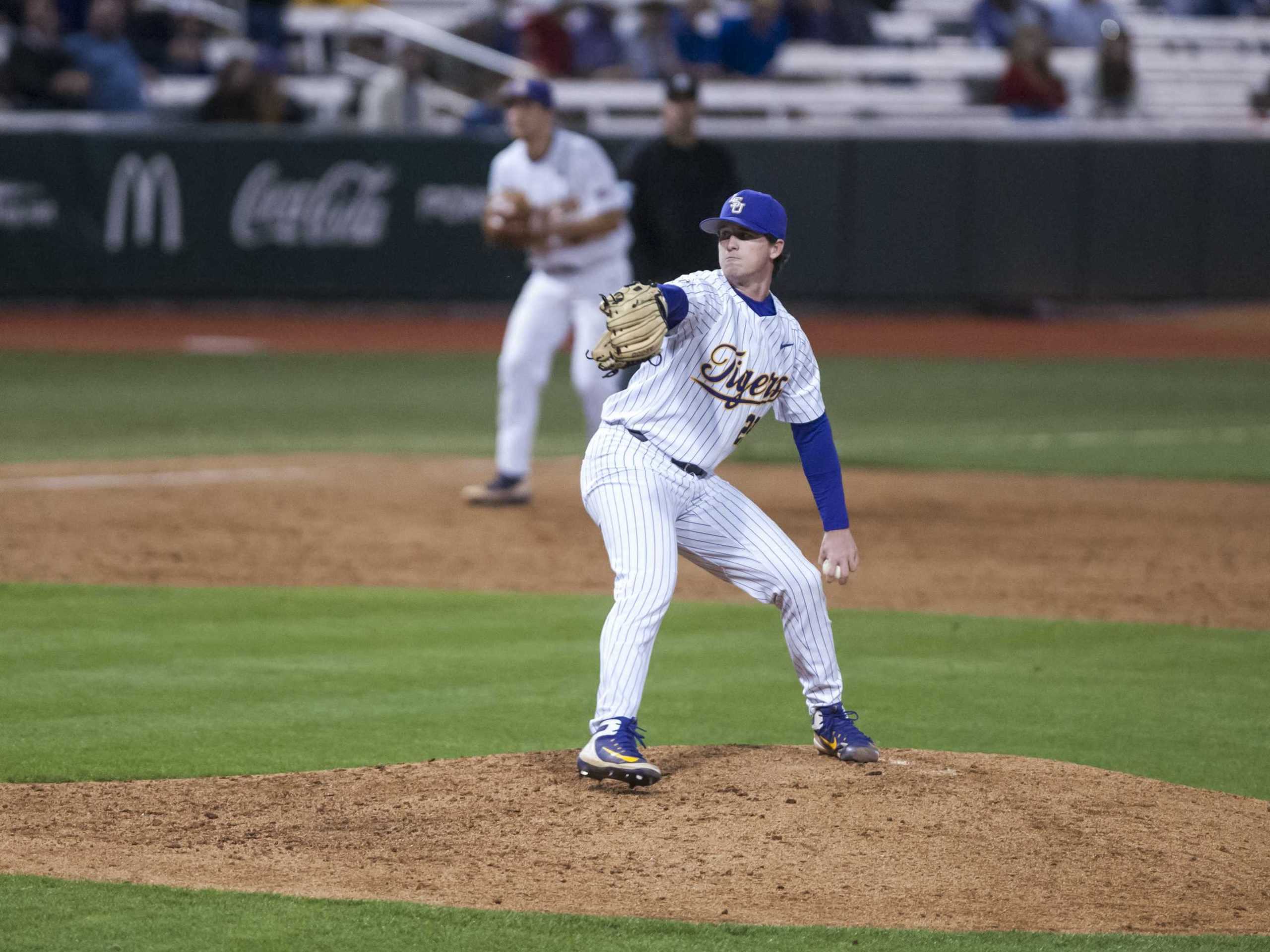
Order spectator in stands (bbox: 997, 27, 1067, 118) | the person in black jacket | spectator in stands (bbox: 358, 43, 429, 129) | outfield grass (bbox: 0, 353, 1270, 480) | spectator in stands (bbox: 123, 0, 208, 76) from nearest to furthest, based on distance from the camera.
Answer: the person in black jacket < outfield grass (bbox: 0, 353, 1270, 480) < spectator in stands (bbox: 358, 43, 429, 129) < spectator in stands (bbox: 997, 27, 1067, 118) < spectator in stands (bbox: 123, 0, 208, 76)

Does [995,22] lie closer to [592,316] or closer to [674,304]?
[592,316]

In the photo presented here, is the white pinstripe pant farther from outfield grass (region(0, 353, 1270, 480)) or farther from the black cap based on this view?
outfield grass (region(0, 353, 1270, 480))

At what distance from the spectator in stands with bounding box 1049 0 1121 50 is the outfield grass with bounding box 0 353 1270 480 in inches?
251

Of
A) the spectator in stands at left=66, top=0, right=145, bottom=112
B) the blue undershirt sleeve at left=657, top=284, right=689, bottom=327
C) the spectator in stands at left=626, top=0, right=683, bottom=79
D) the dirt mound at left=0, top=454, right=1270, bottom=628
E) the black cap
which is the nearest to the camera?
the blue undershirt sleeve at left=657, top=284, right=689, bottom=327

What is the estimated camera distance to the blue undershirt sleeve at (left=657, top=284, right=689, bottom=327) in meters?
4.79

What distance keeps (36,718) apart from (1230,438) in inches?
405

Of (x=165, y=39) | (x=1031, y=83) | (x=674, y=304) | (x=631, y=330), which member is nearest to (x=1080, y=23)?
(x=1031, y=83)

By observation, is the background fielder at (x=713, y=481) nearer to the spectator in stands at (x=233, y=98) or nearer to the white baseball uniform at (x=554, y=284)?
the white baseball uniform at (x=554, y=284)

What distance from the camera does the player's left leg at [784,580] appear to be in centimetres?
515

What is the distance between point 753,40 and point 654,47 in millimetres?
1383

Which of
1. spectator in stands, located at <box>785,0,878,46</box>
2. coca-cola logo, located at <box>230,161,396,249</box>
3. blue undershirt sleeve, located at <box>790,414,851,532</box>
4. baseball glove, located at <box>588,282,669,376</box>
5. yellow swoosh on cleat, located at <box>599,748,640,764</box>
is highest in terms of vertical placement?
spectator in stands, located at <box>785,0,878,46</box>

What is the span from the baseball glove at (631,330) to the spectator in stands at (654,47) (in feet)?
56.2

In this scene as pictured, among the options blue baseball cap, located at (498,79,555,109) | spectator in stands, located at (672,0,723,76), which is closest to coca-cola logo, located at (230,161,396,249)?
spectator in stands, located at (672,0,723,76)

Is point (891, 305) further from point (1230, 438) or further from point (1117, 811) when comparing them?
point (1117, 811)
